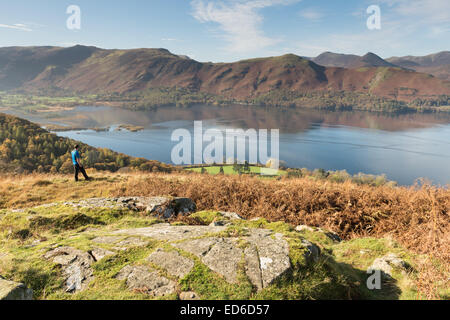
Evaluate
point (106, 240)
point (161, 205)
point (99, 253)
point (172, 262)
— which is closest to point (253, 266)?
point (172, 262)

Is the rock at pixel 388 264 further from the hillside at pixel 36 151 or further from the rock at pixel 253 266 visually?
the hillside at pixel 36 151

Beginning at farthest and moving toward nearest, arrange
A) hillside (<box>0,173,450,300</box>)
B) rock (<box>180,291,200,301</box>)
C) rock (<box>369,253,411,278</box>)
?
rock (<box>369,253,411,278</box>) < hillside (<box>0,173,450,300</box>) < rock (<box>180,291,200,301</box>)

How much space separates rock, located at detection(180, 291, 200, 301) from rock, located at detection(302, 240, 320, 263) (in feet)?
5.86

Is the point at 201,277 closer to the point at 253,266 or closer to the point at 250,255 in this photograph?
the point at 253,266

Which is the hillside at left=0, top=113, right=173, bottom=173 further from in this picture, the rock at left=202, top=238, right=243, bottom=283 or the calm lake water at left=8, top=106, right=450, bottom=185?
the calm lake water at left=8, top=106, right=450, bottom=185

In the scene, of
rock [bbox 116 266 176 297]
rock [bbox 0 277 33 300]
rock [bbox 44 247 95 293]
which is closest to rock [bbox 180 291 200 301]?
rock [bbox 116 266 176 297]

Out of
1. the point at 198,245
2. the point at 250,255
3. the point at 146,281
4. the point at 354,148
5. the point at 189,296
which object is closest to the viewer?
the point at 189,296

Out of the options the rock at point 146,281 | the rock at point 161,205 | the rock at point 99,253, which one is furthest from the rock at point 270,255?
the rock at point 161,205

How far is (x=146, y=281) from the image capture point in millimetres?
3250

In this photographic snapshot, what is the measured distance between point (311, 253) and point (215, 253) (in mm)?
1530

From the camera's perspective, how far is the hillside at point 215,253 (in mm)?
3209

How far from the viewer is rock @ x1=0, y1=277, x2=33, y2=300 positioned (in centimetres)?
252
